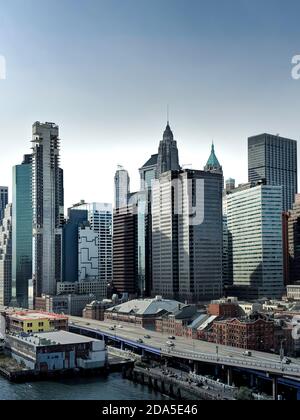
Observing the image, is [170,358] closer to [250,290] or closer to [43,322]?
[43,322]

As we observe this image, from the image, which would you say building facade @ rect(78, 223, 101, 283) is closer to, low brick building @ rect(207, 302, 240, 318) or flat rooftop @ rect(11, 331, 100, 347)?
low brick building @ rect(207, 302, 240, 318)

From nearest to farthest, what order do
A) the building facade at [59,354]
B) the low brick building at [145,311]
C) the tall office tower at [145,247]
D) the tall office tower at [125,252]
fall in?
the building facade at [59,354], the low brick building at [145,311], the tall office tower at [145,247], the tall office tower at [125,252]

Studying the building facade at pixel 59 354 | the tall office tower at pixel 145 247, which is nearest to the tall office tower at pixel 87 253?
the tall office tower at pixel 145 247

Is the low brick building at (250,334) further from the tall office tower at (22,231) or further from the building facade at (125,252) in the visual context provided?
the tall office tower at (22,231)

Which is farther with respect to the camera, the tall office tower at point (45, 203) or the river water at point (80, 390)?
the tall office tower at point (45, 203)

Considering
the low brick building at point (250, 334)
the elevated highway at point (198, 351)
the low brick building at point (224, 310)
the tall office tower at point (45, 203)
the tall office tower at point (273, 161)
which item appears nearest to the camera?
the elevated highway at point (198, 351)

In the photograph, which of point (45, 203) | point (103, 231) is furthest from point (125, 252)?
point (45, 203)

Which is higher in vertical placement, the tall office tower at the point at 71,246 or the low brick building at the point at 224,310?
the tall office tower at the point at 71,246
